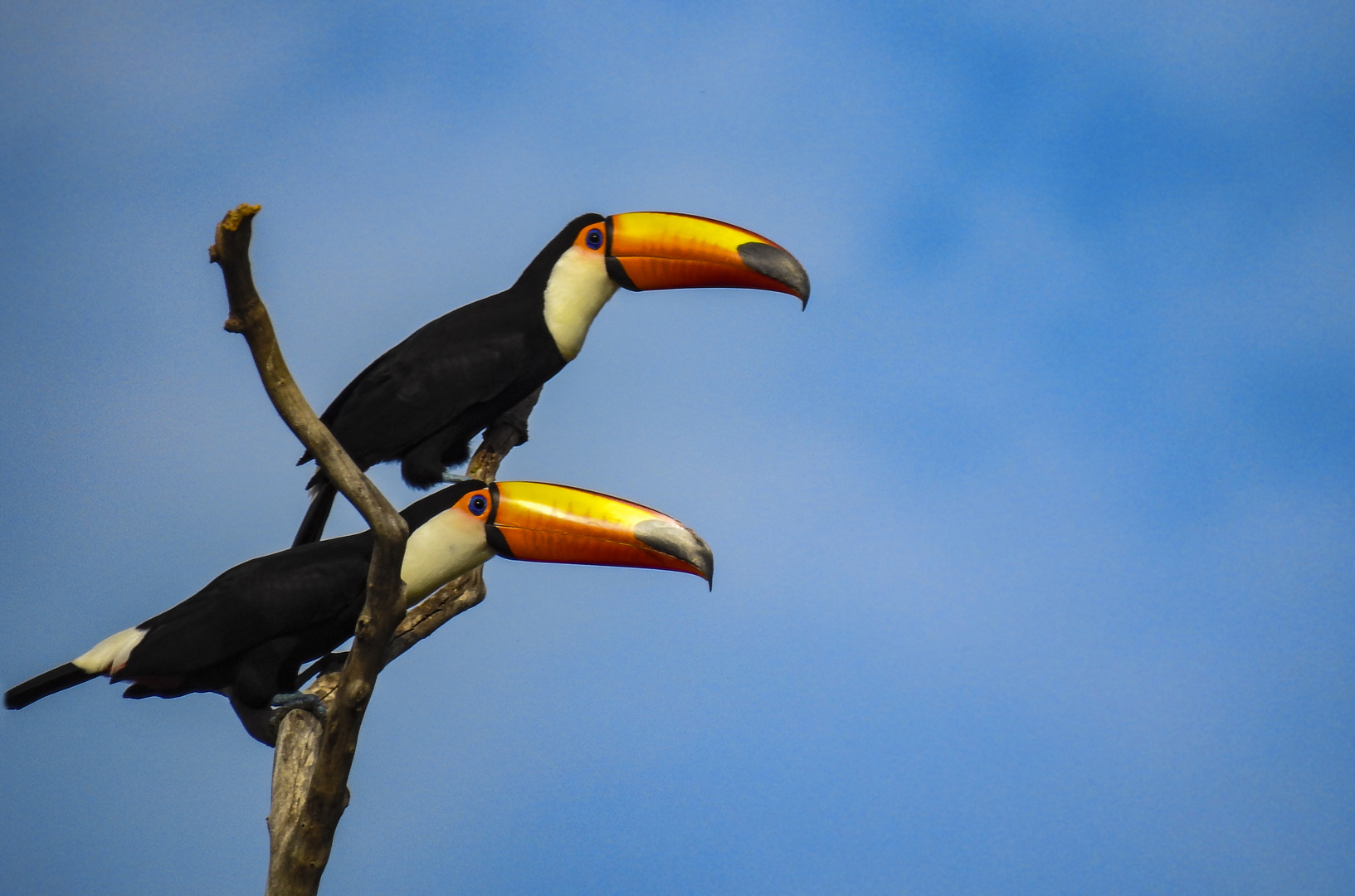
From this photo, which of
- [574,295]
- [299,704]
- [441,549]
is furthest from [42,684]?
[574,295]

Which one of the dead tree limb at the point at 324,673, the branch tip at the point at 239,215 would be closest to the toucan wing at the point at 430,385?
the dead tree limb at the point at 324,673

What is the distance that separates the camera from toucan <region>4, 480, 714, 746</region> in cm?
404

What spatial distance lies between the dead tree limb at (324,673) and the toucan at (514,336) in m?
0.88

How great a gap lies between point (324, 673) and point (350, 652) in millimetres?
1018

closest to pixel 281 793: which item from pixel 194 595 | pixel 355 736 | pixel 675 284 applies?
pixel 355 736

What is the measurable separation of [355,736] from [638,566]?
3.89ft

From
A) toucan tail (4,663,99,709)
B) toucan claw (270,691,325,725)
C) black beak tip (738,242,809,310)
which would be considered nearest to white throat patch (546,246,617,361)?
black beak tip (738,242,809,310)

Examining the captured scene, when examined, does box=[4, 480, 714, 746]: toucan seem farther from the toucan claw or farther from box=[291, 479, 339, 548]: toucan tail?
box=[291, 479, 339, 548]: toucan tail

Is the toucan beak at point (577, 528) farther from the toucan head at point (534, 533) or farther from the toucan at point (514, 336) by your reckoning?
the toucan at point (514, 336)

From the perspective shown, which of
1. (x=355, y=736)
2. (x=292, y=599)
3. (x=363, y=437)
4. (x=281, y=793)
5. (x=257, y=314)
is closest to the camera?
(x=257, y=314)

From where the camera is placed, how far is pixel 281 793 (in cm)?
382

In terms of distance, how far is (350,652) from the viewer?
3.54 m

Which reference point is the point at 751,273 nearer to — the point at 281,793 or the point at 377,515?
the point at 377,515

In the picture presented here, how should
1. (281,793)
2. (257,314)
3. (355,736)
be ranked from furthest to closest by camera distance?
1. (281,793)
2. (355,736)
3. (257,314)
